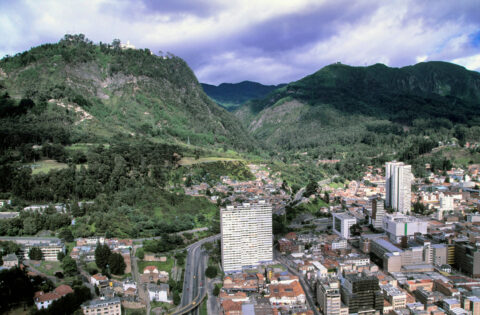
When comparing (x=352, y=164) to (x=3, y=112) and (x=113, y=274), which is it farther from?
(x=3, y=112)

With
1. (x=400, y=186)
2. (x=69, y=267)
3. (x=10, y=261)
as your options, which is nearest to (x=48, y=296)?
(x=69, y=267)

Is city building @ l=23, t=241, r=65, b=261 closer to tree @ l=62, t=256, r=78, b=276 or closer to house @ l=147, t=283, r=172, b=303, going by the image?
tree @ l=62, t=256, r=78, b=276

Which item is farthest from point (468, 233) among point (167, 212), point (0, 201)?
point (0, 201)

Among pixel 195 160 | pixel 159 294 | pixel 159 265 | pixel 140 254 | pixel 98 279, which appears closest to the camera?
pixel 159 294

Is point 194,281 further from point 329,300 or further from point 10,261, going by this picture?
point 10,261

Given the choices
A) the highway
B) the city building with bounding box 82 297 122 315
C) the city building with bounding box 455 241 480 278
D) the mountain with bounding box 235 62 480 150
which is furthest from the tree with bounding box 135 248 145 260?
the mountain with bounding box 235 62 480 150

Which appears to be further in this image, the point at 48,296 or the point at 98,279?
the point at 98,279
